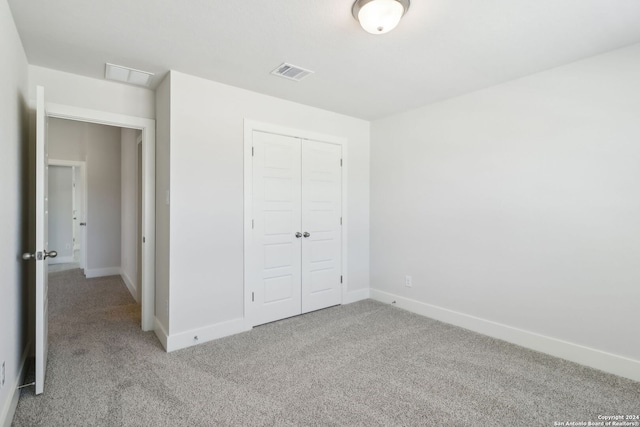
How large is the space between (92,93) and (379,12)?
263 cm

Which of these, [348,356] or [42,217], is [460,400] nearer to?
[348,356]

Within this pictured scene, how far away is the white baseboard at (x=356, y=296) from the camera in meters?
4.12

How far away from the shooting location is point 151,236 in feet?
10.4

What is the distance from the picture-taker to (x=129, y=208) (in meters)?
5.03

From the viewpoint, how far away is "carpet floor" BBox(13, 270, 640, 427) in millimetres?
1904

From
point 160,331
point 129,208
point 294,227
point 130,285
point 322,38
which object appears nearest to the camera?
point 322,38

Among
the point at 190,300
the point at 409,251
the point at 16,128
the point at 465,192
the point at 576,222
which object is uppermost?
the point at 16,128

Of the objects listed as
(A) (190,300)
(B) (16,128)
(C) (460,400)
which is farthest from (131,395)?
(C) (460,400)

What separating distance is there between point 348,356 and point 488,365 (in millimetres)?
1125

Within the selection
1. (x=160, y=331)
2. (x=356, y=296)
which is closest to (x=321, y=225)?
(x=356, y=296)

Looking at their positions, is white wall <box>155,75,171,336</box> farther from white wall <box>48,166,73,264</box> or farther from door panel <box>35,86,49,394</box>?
white wall <box>48,166,73,264</box>

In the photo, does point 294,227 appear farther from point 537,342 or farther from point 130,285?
point 130,285

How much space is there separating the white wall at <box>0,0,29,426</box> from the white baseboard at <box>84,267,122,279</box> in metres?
3.53

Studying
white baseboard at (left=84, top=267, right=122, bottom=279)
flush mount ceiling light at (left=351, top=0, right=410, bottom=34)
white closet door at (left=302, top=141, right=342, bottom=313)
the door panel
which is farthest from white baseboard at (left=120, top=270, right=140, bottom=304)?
flush mount ceiling light at (left=351, top=0, right=410, bottom=34)
